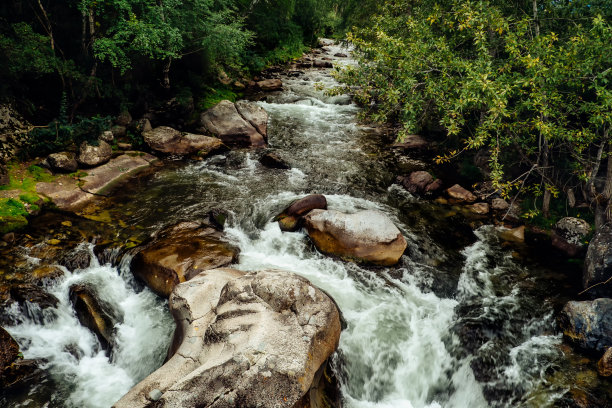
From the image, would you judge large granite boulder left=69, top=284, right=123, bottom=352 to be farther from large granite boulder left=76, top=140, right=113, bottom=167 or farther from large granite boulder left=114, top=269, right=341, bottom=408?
large granite boulder left=76, top=140, right=113, bottom=167

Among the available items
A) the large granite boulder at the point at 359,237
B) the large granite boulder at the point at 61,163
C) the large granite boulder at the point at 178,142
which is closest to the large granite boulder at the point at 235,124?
the large granite boulder at the point at 178,142

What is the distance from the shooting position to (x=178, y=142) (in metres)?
14.0

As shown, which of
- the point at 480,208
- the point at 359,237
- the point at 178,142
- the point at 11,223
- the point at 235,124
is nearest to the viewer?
the point at 11,223

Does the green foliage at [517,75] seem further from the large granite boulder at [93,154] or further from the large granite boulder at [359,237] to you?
the large granite boulder at [93,154]

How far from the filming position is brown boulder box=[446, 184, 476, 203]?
1201 cm

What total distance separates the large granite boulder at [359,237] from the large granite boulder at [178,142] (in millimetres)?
7447

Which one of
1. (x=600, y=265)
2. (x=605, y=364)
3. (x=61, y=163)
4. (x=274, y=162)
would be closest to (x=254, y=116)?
(x=274, y=162)

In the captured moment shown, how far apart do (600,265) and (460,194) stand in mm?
5061

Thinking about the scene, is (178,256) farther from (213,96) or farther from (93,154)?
(213,96)

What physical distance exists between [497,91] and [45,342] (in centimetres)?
1107

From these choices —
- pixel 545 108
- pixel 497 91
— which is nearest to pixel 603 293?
pixel 545 108

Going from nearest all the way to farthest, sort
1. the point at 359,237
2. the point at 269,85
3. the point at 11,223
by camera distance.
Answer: the point at 11,223, the point at 359,237, the point at 269,85

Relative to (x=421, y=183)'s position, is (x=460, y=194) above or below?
below

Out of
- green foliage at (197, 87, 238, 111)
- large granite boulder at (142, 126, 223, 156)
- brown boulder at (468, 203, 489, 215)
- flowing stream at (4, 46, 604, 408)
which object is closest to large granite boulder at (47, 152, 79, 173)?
flowing stream at (4, 46, 604, 408)
